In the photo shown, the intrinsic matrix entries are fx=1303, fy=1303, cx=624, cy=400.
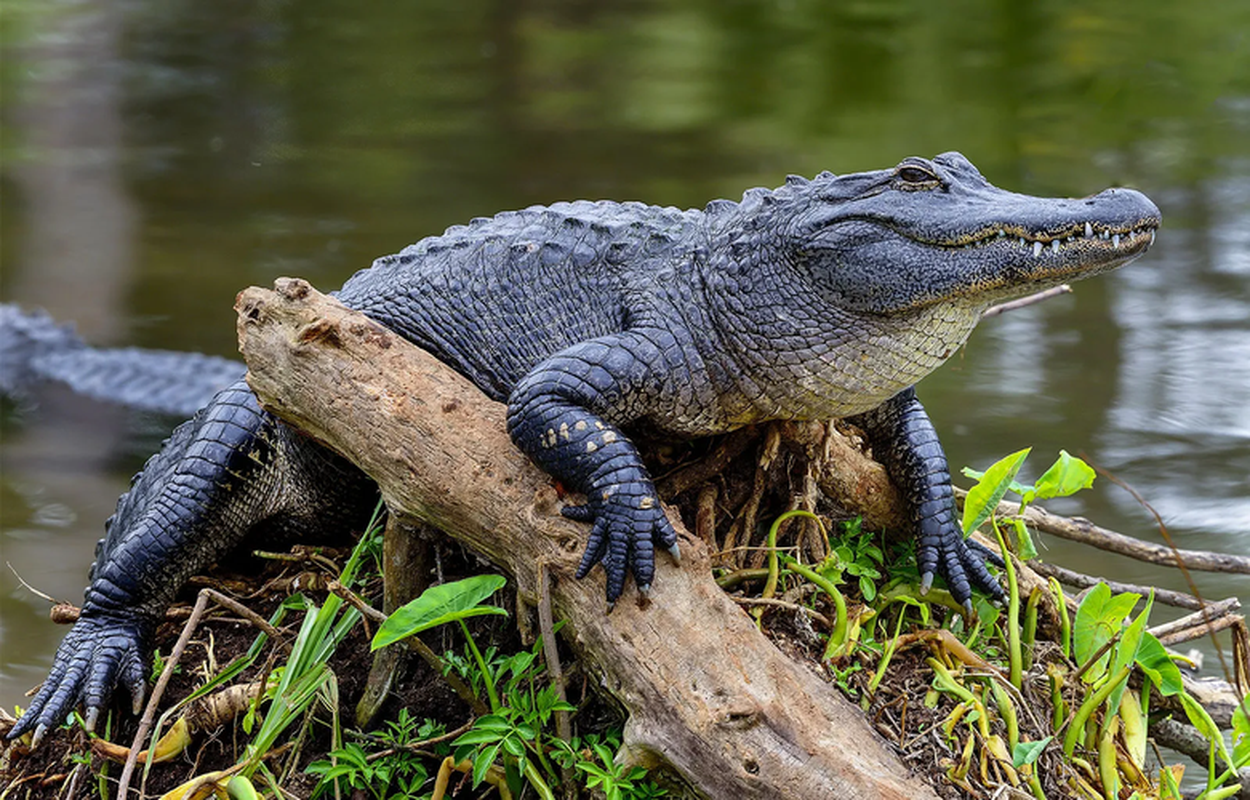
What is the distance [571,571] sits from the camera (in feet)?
7.52

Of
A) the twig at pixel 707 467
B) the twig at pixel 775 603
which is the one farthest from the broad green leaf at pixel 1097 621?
the twig at pixel 707 467

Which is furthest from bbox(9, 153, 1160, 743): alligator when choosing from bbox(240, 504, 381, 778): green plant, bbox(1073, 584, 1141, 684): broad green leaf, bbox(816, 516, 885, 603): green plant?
bbox(240, 504, 381, 778): green plant

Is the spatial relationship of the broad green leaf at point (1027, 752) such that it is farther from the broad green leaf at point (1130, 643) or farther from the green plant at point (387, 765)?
the green plant at point (387, 765)

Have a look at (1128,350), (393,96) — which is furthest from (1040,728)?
(393,96)

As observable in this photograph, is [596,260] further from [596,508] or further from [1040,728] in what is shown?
[1040,728]

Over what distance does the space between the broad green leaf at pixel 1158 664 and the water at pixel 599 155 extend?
2.53 metres

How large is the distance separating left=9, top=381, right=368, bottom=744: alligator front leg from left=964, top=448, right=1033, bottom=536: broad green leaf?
1.32 m

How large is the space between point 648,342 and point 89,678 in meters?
1.43

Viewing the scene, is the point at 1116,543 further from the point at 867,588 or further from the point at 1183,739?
the point at 867,588

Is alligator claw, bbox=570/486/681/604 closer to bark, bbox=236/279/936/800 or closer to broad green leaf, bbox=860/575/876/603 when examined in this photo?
bark, bbox=236/279/936/800

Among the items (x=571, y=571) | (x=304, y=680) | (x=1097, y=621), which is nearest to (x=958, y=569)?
(x=1097, y=621)

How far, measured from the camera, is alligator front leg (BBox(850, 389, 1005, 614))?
2.79 meters

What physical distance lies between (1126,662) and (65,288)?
8116 millimetres

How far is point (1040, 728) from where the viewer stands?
8.57 ft
